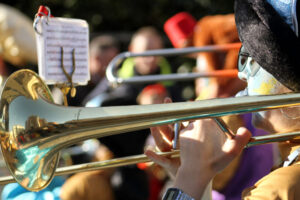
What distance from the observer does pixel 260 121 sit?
5.36ft

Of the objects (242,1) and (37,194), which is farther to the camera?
(37,194)

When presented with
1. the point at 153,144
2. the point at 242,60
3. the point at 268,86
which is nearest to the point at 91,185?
the point at 153,144

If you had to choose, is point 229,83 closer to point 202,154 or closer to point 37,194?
point 37,194

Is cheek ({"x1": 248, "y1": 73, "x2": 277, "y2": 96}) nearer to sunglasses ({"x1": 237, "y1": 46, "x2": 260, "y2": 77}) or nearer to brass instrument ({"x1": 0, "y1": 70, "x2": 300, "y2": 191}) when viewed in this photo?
sunglasses ({"x1": 237, "y1": 46, "x2": 260, "y2": 77})

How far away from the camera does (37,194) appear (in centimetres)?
226

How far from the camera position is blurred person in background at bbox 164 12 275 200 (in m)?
2.30

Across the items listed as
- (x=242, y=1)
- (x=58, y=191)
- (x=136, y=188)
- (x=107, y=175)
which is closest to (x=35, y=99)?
(x=242, y=1)

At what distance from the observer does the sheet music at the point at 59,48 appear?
1.70m

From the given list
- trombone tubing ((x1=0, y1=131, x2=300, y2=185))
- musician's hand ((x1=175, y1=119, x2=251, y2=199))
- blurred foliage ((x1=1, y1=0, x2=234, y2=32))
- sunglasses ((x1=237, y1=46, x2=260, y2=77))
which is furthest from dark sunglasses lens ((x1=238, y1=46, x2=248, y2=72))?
blurred foliage ((x1=1, y1=0, x2=234, y2=32))

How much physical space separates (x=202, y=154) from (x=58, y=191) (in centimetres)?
138

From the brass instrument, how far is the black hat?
101 mm

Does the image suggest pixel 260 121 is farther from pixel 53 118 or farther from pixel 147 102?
pixel 147 102

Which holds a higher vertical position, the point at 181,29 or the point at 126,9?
the point at 181,29

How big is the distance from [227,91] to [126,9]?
5378 mm
